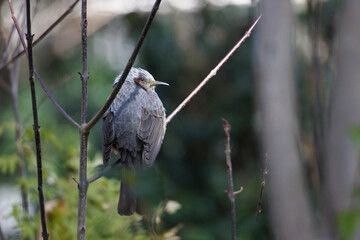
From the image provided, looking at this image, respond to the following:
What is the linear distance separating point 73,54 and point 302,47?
337 cm

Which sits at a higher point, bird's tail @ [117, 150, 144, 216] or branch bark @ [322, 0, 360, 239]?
bird's tail @ [117, 150, 144, 216]

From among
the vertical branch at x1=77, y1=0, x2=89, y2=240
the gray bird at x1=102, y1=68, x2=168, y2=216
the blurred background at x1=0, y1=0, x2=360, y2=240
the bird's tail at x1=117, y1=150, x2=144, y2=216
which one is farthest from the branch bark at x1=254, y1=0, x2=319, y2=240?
the blurred background at x1=0, y1=0, x2=360, y2=240

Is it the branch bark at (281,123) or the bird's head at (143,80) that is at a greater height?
the bird's head at (143,80)

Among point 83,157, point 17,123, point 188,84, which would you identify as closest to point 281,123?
point 83,157

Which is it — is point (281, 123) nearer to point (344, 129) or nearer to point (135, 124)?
point (344, 129)

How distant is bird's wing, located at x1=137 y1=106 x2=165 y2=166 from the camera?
310cm

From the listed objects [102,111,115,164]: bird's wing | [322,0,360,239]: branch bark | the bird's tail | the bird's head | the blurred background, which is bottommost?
[322,0,360,239]: branch bark

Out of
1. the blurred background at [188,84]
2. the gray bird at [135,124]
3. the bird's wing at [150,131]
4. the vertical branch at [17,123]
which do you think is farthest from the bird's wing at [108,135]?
the blurred background at [188,84]

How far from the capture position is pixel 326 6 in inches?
275

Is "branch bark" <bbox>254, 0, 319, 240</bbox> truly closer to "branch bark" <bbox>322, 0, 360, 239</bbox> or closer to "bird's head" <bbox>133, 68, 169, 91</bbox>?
"branch bark" <bbox>322, 0, 360, 239</bbox>

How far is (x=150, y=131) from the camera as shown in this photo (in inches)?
124

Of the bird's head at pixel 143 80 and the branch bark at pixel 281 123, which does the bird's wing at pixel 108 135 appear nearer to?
the bird's head at pixel 143 80

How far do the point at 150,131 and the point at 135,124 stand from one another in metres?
0.09

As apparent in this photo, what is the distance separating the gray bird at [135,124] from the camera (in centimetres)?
307
